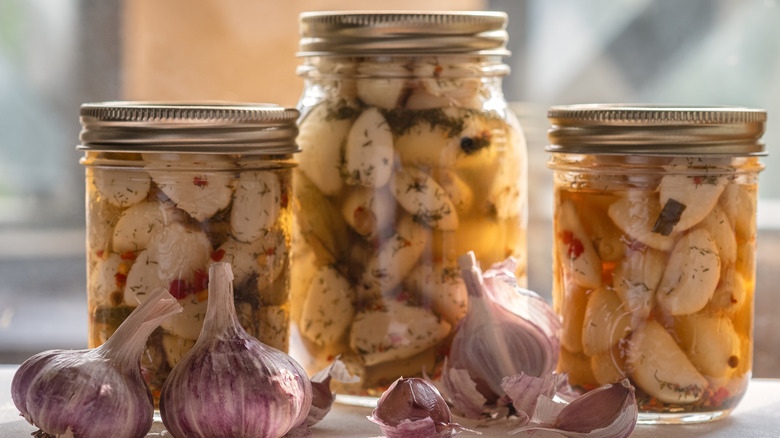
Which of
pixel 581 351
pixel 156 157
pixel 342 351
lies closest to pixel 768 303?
pixel 581 351

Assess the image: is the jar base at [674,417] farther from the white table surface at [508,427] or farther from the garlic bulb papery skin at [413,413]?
the garlic bulb papery skin at [413,413]

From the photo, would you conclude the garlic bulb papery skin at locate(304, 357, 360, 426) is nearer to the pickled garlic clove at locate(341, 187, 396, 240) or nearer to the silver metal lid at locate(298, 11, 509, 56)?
the pickled garlic clove at locate(341, 187, 396, 240)

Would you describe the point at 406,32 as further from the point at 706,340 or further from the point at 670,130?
the point at 706,340

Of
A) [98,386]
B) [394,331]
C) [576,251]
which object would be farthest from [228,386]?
[576,251]

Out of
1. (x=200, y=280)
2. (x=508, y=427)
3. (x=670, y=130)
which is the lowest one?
(x=508, y=427)

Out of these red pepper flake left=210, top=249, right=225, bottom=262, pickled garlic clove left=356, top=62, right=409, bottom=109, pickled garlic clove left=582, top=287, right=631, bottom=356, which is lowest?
pickled garlic clove left=582, top=287, right=631, bottom=356

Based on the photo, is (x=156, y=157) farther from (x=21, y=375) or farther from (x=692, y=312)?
(x=692, y=312)

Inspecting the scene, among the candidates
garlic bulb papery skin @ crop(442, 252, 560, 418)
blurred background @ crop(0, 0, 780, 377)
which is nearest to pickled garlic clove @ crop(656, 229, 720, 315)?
garlic bulb papery skin @ crop(442, 252, 560, 418)

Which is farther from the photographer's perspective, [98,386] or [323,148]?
[323,148]
